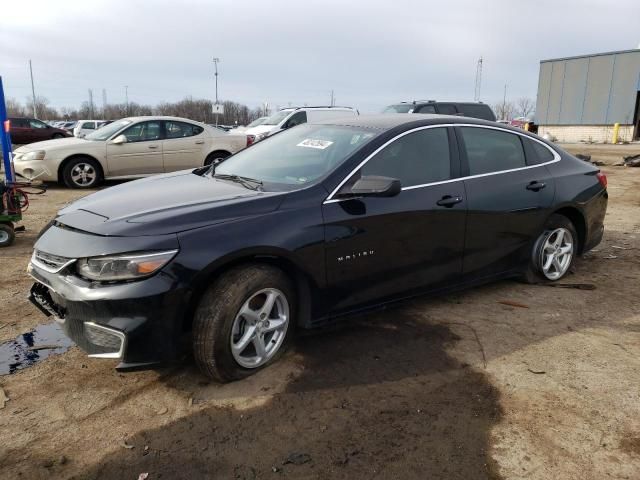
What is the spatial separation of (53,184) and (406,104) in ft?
30.6

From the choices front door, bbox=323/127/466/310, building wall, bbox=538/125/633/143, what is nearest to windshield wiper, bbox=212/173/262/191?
front door, bbox=323/127/466/310

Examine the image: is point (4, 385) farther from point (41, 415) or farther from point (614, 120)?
point (614, 120)

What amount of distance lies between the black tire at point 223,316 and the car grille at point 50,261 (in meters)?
0.78

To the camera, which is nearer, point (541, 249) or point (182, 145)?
point (541, 249)

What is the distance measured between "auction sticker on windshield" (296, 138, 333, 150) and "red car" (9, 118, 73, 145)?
82.6 feet

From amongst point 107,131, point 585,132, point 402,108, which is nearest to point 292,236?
point 107,131

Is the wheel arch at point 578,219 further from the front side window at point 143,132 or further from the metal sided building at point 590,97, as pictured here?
the metal sided building at point 590,97

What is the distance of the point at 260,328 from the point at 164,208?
3.03 feet

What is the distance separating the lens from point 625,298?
179 inches

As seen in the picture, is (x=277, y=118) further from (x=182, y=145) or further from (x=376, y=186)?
(x=376, y=186)

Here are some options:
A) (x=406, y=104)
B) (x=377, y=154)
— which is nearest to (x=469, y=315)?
(x=377, y=154)

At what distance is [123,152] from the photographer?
10.6 meters

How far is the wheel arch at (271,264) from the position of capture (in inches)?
111

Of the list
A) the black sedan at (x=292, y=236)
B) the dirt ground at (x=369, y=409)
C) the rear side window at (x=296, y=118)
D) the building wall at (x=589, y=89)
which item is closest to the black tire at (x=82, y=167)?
the rear side window at (x=296, y=118)
